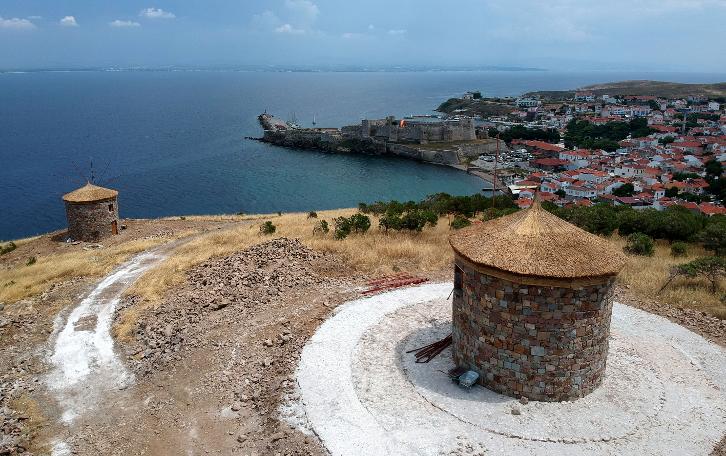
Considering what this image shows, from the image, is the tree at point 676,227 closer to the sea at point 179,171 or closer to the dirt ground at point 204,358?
the dirt ground at point 204,358

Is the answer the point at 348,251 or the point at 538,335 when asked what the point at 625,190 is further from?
the point at 538,335

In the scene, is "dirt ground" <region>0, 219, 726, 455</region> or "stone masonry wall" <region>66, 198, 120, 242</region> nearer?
"dirt ground" <region>0, 219, 726, 455</region>

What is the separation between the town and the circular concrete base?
75.8 feet

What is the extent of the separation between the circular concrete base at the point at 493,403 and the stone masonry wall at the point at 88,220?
63.7 feet

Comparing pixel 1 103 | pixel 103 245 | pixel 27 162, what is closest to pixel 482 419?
pixel 103 245

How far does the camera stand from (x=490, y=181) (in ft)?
241

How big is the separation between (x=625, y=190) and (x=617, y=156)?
25627mm

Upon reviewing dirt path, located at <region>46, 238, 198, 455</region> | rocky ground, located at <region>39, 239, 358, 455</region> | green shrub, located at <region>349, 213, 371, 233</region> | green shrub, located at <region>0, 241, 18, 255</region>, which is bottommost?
green shrub, located at <region>0, 241, 18, 255</region>

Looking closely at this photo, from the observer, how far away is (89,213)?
89.1ft

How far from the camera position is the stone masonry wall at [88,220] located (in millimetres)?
27109

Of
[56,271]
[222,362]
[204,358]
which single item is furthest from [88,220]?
[222,362]

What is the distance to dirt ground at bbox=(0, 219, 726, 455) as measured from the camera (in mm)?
9664

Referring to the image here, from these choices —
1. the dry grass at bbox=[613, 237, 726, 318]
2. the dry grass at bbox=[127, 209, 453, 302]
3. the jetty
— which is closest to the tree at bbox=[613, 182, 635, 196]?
the jetty

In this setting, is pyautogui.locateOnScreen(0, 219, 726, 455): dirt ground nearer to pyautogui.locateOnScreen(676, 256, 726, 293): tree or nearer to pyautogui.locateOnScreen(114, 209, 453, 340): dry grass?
pyautogui.locateOnScreen(114, 209, 453, 340): dry grass
